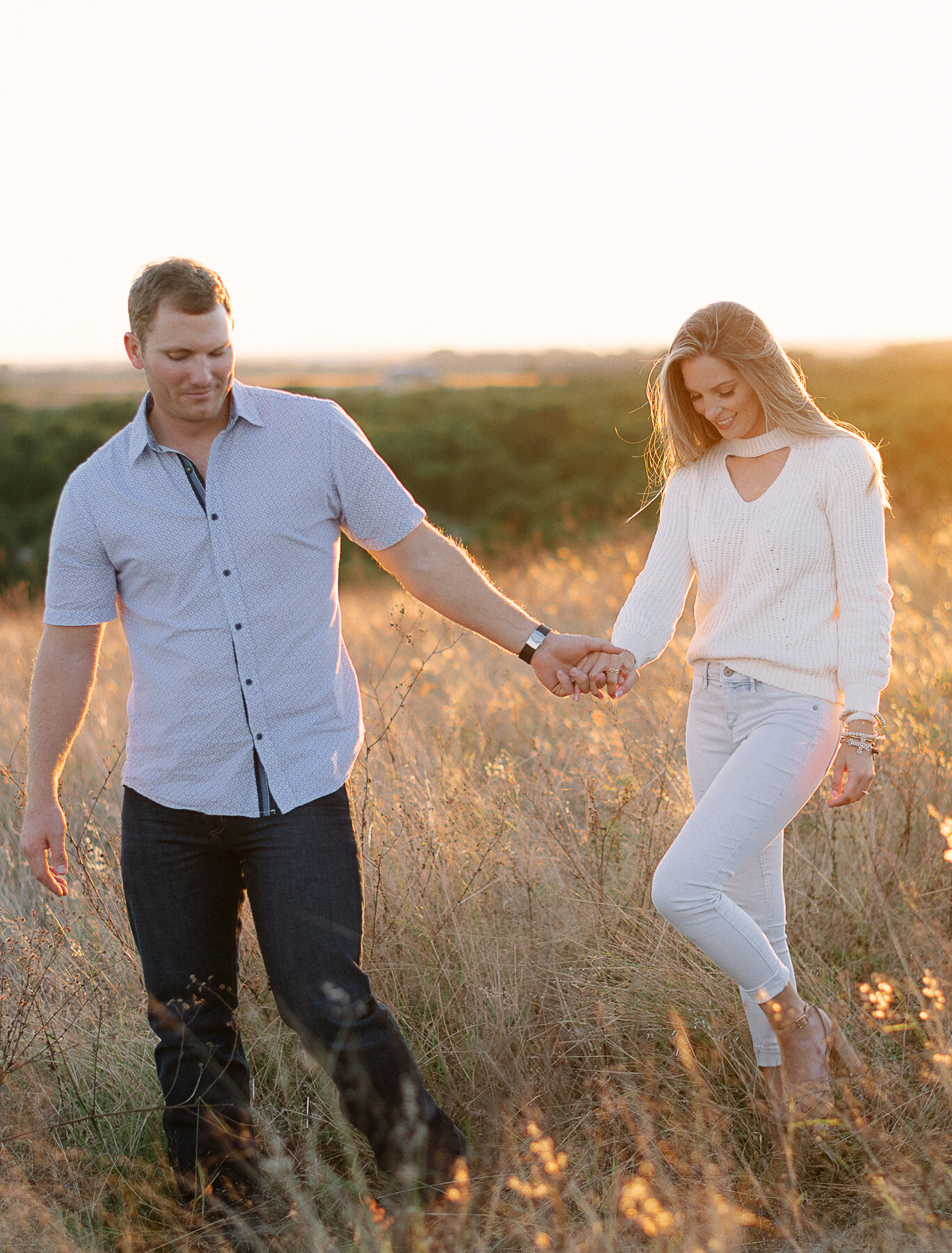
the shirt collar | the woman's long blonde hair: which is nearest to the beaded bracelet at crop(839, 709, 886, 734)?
the woman's long blonde hair

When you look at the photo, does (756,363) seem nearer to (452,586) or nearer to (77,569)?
(452,586)

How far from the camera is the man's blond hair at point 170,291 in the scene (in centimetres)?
261

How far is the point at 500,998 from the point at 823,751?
1173 millimetres

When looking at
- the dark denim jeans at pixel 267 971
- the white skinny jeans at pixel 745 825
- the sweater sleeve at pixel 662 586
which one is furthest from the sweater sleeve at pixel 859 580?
the dark denim jeans at pixel 267 971

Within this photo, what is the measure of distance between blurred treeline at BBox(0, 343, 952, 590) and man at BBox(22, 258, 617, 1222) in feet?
60.6

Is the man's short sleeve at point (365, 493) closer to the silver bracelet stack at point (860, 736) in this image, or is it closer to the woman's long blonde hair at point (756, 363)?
the woman's long blonde hair at point (756, 363)

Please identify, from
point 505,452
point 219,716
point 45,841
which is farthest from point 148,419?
point 505,452

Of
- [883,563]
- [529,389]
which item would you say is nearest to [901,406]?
[529,389]

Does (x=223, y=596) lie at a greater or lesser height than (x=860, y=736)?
greater

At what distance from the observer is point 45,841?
2777 mm

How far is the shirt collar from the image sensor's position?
2.69m

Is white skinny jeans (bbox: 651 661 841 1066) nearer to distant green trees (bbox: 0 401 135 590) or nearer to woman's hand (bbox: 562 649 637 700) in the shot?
woman's hand (bbox: 562 649 637 700)

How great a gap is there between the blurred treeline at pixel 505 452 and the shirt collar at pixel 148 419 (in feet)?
60.3

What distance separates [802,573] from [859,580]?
141 mm
